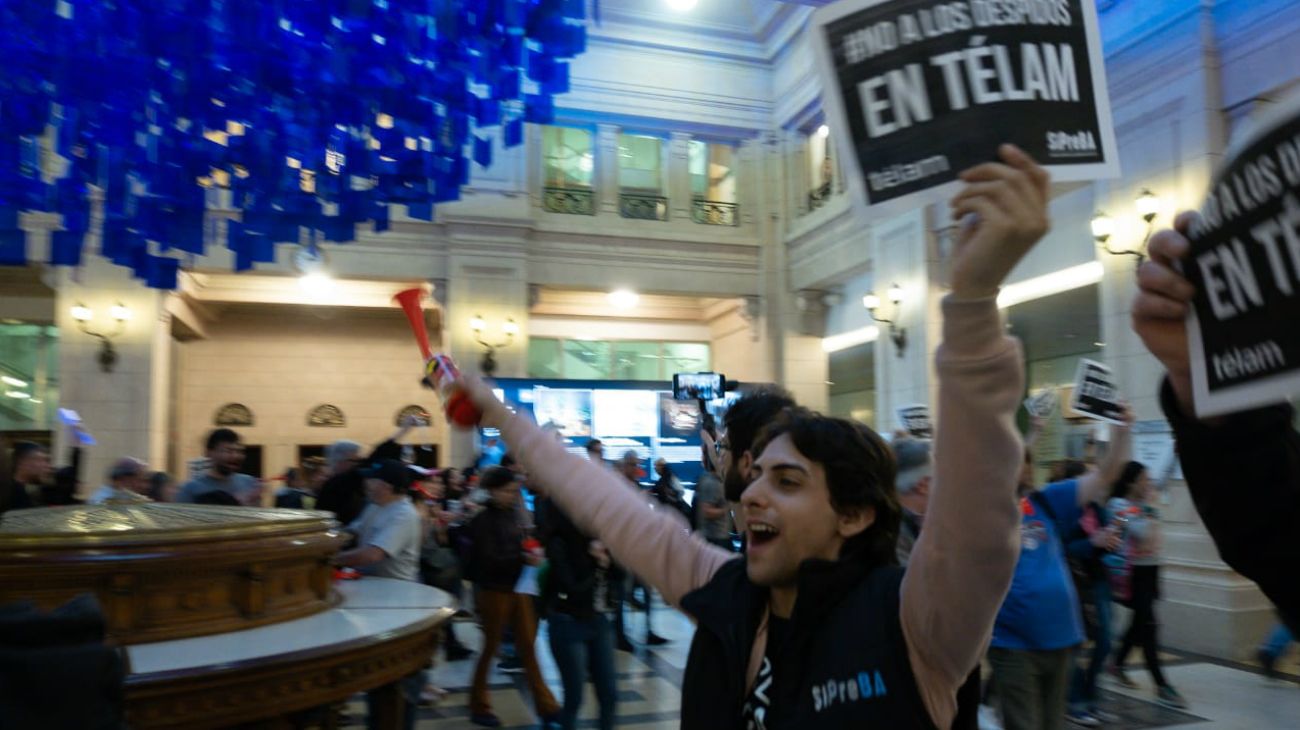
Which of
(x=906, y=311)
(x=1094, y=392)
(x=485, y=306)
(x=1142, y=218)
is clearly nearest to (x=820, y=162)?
(x=906, y=311)

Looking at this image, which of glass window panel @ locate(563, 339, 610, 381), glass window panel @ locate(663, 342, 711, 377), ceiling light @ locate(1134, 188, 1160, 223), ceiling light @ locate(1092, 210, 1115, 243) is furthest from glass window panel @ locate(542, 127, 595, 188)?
ceiling light @ locate(1134, 188, 1160, 223)

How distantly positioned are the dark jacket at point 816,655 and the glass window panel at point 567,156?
49.3 feet

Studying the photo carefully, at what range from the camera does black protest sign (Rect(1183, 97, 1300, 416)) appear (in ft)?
3.28

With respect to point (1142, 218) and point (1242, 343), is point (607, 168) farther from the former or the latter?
point (1242, 343)

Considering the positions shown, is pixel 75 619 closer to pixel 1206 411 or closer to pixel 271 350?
pixel 1206 411

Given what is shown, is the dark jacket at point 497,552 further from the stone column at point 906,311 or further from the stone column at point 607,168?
the stone column at point 607,168

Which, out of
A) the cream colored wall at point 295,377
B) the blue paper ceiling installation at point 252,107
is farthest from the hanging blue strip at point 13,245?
the cream colored wall at point 295,377

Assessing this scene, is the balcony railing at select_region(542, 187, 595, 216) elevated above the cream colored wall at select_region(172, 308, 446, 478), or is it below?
above

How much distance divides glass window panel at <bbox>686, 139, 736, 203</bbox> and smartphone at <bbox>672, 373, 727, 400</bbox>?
17.1 ft

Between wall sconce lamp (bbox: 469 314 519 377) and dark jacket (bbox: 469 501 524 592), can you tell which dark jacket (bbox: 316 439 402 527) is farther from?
wall sconce lamp (bbox: 469 314 519 377)

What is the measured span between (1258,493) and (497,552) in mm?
5100

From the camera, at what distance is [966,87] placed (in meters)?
1.37

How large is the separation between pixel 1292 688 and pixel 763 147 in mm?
12301

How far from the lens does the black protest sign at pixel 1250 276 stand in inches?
39.4
